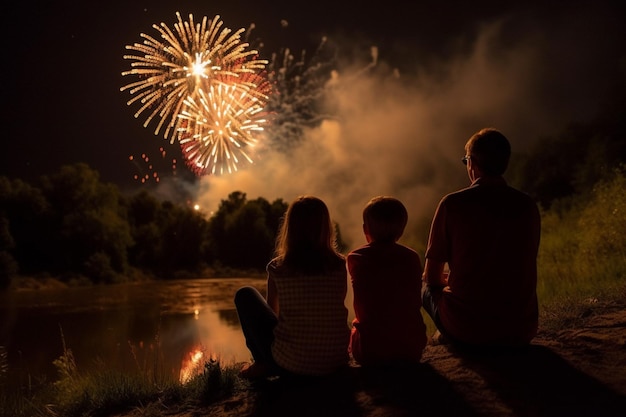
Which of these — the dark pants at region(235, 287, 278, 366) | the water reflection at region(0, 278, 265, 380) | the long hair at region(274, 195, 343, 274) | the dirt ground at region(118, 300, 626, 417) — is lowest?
the water reflection at region(0, 278, 265, 380)

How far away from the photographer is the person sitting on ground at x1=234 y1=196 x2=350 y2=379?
3.39 meters

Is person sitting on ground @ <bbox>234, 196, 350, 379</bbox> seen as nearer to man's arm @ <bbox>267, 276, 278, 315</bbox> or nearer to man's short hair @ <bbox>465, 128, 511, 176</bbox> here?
man's arm @ <bbox>267, 276, 278, 315</bbox>

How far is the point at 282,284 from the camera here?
340 centimetres

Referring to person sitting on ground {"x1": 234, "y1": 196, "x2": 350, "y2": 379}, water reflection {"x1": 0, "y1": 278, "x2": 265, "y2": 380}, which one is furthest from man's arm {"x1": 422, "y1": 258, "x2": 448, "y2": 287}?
water reflection {"x1": 0, "y1": 278, "x2": 265, "y2": 380}

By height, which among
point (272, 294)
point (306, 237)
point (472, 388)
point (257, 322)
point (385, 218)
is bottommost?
point (472, 388)

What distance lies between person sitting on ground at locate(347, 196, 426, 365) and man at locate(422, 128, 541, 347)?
8.5 inches

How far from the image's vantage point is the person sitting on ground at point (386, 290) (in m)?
3.54

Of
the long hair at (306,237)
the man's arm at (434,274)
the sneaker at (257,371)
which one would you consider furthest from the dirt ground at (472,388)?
Answer: the long hair at (306,237)

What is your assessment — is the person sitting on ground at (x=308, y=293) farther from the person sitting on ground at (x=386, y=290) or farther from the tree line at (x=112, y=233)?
the tree line at (x=112, y=233)

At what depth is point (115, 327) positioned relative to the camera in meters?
19.2

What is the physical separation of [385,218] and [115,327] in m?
17.8

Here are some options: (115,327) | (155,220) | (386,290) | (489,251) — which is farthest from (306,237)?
(155,220)

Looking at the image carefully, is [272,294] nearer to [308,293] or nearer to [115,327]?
[308,293]

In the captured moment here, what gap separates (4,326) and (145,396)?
17.7 m
